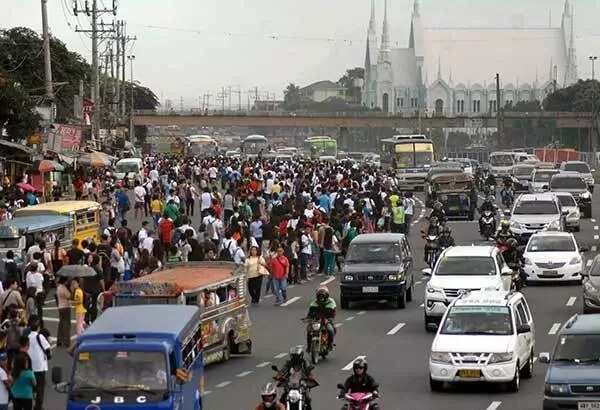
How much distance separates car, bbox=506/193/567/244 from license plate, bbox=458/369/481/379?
24792 millimetres

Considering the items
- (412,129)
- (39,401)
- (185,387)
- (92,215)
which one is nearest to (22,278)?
(92,215)

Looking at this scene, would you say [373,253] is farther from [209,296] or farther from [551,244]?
[209,296]

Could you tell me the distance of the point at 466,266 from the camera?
32719 millimetres

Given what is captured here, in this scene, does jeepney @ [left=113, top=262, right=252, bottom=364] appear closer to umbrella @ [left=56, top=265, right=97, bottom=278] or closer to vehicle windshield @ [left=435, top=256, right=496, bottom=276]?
umbrella @ [left=56, top=265, right=97, bottom=278]

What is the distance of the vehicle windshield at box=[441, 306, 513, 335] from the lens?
79.9ft

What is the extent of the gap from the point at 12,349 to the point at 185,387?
151 inches

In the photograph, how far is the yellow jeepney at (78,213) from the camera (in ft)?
131

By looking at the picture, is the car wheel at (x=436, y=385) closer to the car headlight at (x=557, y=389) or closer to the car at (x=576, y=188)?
the car headlight at (x=557, y=389)

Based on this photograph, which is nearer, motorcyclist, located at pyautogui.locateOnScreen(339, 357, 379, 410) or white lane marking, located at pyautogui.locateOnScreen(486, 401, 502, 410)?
motorcyclist, located at pyautogui.locateOnScreen(339, 357, 379, 410)

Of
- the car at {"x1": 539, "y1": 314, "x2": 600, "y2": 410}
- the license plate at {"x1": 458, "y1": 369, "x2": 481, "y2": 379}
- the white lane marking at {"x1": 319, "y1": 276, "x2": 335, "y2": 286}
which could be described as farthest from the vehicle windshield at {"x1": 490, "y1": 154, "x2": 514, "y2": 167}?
the car at {"x1": 539, "y1": 314, "x2": 600, "y2": 410}

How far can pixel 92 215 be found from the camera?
42438 millimetres

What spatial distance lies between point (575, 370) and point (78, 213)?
73.1ft

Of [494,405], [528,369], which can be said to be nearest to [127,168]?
[528,369]

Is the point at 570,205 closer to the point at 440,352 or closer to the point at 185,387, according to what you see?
the point at 440,352
